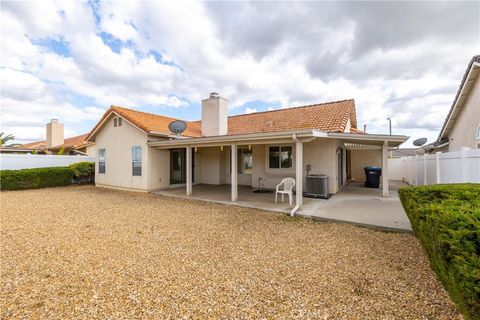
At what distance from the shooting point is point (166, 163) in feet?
44.3

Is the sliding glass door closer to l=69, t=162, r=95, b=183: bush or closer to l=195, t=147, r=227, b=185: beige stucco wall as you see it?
l=195, t=147, r=227, b=185: beige stucco wall

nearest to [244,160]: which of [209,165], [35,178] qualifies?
[209,165]

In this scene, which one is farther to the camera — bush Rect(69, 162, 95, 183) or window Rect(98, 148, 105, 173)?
bush Rect(69, 162, 95, 183)

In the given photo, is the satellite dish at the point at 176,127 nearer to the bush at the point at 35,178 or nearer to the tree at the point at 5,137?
the bush at the point at 35,178

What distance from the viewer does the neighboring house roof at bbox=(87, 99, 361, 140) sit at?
39.8ft

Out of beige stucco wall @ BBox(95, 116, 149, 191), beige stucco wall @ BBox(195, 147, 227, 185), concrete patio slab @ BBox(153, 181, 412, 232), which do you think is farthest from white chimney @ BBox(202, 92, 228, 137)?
concrete patio slab @ BBox(153, 181, 412, 232)

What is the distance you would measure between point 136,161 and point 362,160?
15.3 m

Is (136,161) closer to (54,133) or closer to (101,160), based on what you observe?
(101,160)

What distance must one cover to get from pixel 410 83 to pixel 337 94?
5.60 m

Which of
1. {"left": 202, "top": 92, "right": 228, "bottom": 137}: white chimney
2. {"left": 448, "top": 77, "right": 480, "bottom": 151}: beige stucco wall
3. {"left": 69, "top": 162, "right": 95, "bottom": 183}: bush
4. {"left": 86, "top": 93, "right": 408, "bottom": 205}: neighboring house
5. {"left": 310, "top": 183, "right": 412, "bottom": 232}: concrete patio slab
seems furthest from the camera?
{"left": 69, "top": 162, "right": 95, "bottom": 183}: bush

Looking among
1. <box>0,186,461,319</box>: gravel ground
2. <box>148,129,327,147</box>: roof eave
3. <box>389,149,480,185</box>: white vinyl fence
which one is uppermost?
<box>148,129,327,147</box>: roof eave

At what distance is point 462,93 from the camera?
35.8 feet

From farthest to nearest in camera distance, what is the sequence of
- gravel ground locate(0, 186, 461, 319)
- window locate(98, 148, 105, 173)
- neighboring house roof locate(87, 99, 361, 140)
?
window locate(98, 148, 105, 173) < neighboring house roof locate(87, 99, 361, 140) < gravel ground locate(0, 186, 461, 319)

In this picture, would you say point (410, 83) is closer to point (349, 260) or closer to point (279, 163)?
point (279, 163)
